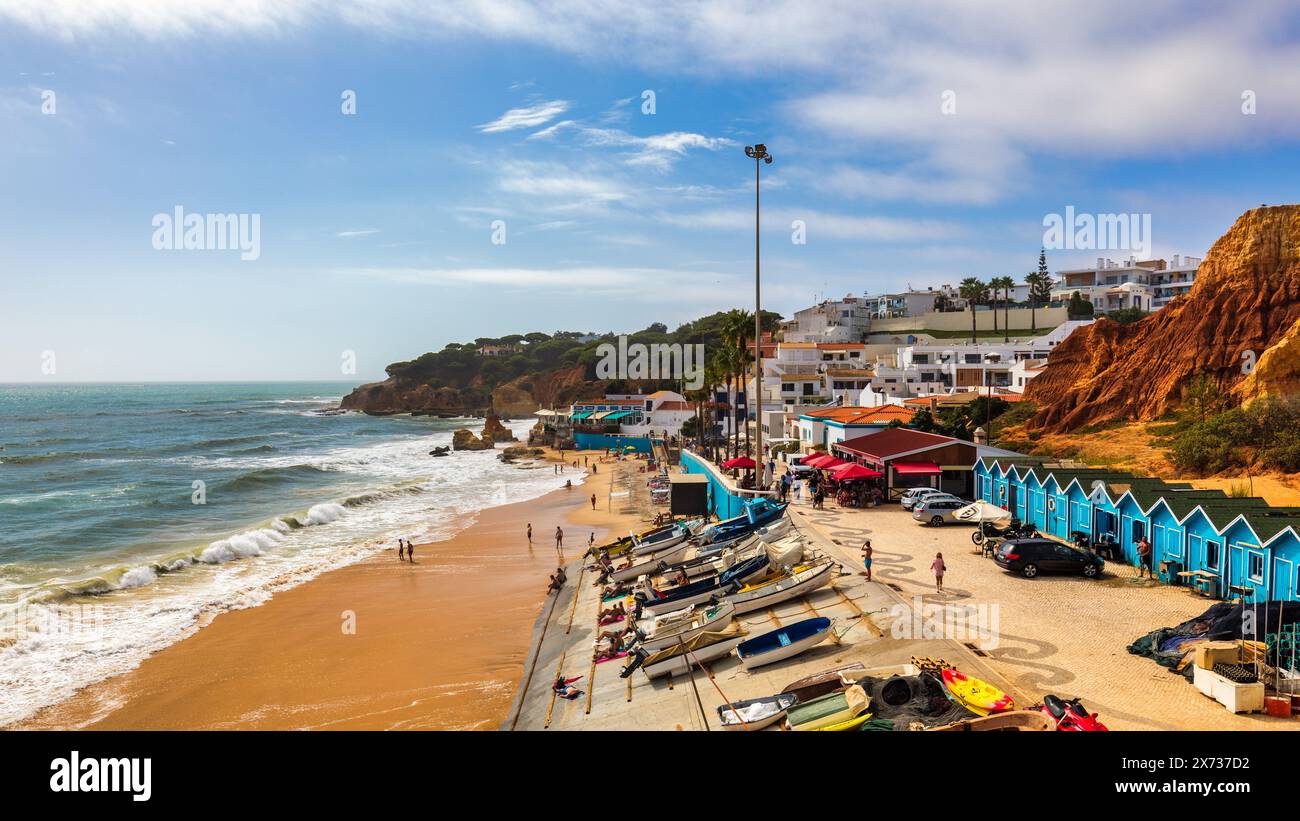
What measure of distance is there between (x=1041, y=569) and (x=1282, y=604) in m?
6.66

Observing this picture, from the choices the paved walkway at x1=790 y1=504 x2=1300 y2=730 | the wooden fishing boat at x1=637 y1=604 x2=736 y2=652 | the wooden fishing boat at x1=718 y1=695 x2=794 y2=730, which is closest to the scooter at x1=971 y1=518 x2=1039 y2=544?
the paved walkway at x1=790 y1=504 x2=1300 y2=730

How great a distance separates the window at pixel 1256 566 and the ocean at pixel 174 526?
27.6m

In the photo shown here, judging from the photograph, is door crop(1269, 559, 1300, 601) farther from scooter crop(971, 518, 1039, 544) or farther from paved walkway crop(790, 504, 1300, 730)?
scooter crop(971, 518, 1039, 544)

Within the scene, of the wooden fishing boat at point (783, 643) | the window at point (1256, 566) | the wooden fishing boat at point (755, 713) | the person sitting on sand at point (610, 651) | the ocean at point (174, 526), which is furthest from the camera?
the ocean at point (174, 526)

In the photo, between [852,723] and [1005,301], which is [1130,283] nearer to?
[1005,301]

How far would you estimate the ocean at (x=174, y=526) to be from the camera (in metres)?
23.5

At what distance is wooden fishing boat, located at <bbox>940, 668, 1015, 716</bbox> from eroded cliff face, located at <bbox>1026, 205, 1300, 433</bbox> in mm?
38851

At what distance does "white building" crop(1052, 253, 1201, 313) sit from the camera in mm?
100188

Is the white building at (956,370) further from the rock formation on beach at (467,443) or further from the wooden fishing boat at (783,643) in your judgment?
the wooden fishing boat at (783,643)

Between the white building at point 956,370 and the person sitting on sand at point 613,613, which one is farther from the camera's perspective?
the white building at point 956,370

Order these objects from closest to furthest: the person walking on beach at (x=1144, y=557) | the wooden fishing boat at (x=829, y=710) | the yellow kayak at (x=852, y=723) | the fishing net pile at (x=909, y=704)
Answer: the fishing net pile at (x=909, y=704) < the yellow kayak at (x=852, y=723) < the wooden fishing boat at (x=829, y=710) < the person walking on beach at (x=1144, y=557)

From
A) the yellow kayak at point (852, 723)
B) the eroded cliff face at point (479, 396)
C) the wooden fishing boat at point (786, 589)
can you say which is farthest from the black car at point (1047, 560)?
the eroded cliff face at point (479, 396)

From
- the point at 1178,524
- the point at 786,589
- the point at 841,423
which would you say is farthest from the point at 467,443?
the point at 1178,524
